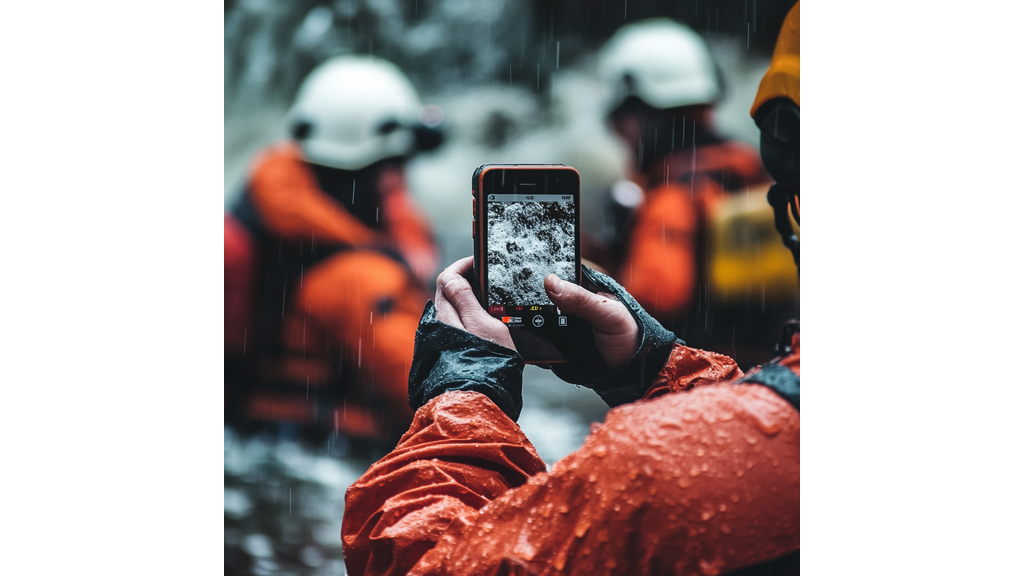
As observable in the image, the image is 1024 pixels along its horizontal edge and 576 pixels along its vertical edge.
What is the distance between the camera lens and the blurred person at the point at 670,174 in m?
1.00

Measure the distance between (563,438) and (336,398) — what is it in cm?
34

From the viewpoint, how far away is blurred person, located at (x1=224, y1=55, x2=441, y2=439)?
988 mm

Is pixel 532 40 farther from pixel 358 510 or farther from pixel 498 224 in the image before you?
pixel 358 510

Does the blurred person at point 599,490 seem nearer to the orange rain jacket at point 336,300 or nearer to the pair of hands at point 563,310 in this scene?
the pair of hands at point 563,310

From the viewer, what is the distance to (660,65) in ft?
3.28

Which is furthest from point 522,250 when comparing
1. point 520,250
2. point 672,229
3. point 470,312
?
point 672,229

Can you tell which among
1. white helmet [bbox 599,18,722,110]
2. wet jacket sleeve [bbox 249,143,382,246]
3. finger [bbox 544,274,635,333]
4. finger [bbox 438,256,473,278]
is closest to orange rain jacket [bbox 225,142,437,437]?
wet jacket sleeve [bbox 249,143,382,246]

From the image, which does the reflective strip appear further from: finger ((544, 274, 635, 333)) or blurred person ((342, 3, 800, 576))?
finger ((544, 274, 635, 333))

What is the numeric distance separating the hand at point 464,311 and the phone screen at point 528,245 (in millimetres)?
21

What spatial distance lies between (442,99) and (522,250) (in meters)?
0.27

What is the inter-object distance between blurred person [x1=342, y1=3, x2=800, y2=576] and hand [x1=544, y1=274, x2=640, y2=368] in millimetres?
158

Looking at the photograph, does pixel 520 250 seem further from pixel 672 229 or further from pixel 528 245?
pixel 672 229

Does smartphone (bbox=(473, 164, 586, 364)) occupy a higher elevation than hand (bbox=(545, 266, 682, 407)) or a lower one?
higher

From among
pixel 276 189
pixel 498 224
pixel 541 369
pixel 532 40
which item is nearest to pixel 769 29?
pixel 532 40
